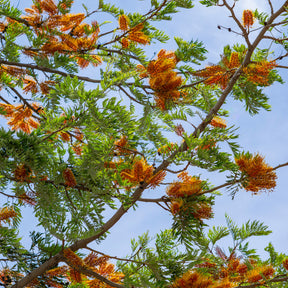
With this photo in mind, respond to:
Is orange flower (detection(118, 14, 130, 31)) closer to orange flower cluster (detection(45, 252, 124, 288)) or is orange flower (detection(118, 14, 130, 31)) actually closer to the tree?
the tree

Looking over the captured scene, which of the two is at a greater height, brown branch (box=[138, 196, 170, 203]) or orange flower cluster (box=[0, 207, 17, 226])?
orange flower cluster (box=[0, 207, 17, 226])

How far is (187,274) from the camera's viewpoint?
1643mm

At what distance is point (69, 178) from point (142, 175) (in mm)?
418

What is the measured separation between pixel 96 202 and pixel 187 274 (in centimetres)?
51

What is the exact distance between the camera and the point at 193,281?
161 centimetres

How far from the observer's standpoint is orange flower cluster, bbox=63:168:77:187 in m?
1.92

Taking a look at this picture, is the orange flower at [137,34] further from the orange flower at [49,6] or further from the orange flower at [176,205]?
the orange flower at [176,205]

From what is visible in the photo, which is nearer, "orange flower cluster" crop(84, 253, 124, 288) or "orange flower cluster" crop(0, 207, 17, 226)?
"orange flower cluster" crop(84, 253, 124, 288)

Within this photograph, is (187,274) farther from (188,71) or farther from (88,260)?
(188,71)

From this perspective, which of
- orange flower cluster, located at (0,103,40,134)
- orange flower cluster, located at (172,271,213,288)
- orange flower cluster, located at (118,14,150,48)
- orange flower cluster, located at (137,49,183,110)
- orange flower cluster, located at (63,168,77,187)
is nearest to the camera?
orange flower cluster, located at (172,271,213,288)

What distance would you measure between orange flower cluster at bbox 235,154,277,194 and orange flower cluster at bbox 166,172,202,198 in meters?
0.20

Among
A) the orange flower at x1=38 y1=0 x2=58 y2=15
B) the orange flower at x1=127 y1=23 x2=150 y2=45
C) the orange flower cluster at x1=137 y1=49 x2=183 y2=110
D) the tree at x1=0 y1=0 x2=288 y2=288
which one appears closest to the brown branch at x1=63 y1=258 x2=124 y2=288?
the tree at x1=0 y1=0 x2=288 y2=288

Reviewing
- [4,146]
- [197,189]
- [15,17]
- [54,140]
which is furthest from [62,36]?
[197,189]

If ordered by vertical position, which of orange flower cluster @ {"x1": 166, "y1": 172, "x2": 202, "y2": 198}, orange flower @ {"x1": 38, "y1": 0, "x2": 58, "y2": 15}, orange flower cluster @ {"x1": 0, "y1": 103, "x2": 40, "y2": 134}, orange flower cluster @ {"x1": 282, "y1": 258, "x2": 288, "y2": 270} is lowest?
orange flower cluster @ {"x1": 282, "y1": 258, "x2": 288, "y2": 270}
